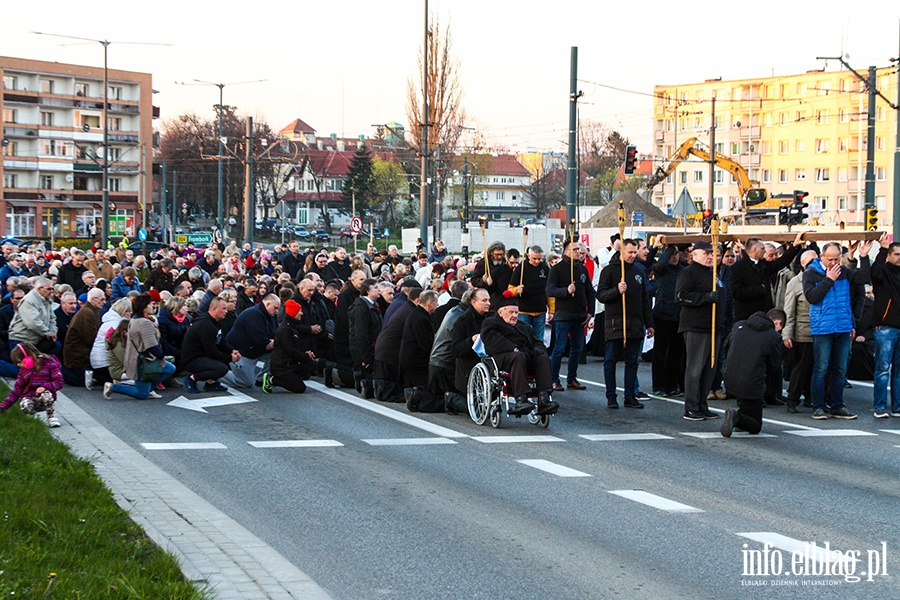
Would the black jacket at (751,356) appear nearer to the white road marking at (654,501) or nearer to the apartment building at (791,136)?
the white road marking at (654,501)

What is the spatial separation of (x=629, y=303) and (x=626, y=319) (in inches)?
9.6

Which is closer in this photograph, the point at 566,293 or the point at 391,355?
the point at 391,355

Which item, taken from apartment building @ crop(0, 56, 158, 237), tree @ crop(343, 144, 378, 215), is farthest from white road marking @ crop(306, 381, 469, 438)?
tree @ crop(343, 144, 378, 215)

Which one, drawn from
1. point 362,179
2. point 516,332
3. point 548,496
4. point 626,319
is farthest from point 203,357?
point 362,179

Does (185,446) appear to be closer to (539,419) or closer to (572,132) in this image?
(539,419)

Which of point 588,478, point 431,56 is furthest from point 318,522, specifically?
point 431,56

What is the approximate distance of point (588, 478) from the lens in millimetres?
10609

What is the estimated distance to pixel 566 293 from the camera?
55.9 feet

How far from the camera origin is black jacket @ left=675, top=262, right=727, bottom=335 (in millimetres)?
14352

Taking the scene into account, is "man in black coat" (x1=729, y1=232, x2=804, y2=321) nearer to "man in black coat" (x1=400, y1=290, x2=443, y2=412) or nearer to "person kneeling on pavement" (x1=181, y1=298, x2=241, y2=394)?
"man in black coat" (x1=400, y1=290, x2=443, y2=412)

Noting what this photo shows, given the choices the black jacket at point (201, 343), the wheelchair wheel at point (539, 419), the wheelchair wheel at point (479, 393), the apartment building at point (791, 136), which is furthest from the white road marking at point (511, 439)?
the apartment building at point (791, 136)

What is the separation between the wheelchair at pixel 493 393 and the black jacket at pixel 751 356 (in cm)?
210

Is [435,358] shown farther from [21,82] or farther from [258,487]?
[21,82]

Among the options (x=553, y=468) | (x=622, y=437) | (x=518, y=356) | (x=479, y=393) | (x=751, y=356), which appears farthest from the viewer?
(x=479, y=393)
